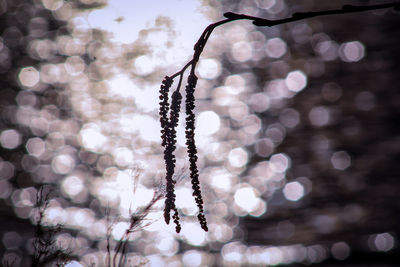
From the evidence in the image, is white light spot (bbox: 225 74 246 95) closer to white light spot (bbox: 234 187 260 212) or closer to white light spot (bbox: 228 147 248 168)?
white light spot (bbox: 228 147 248 168)

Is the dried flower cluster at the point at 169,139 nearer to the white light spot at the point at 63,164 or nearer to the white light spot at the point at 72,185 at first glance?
the white light spot at the point at 72,185

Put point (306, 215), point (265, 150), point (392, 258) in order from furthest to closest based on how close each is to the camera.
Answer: point (265, 150)
point (306, 215)
point (392, 258)

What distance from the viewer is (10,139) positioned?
12.8 meters

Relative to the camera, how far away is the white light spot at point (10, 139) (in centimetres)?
1273

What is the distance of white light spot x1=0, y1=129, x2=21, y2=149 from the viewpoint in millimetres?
12734

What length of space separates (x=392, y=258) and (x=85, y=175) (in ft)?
29.7

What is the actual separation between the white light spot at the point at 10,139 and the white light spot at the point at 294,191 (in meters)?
8.69

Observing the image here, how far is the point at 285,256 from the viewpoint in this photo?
10875mm

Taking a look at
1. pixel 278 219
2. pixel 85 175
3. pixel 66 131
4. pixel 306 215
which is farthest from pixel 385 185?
pixel 66 131

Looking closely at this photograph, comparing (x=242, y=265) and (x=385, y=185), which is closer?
(x=385, y=185)

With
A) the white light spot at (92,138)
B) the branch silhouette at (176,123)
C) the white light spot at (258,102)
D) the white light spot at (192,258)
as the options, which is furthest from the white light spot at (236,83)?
the branch silhouette at (176,123)

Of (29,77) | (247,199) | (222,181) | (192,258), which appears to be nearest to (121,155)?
(222,181)

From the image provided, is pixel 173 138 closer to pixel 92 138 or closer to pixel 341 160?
pixel 341 160

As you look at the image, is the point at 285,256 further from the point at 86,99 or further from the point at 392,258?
Answer: the point at 86,99
